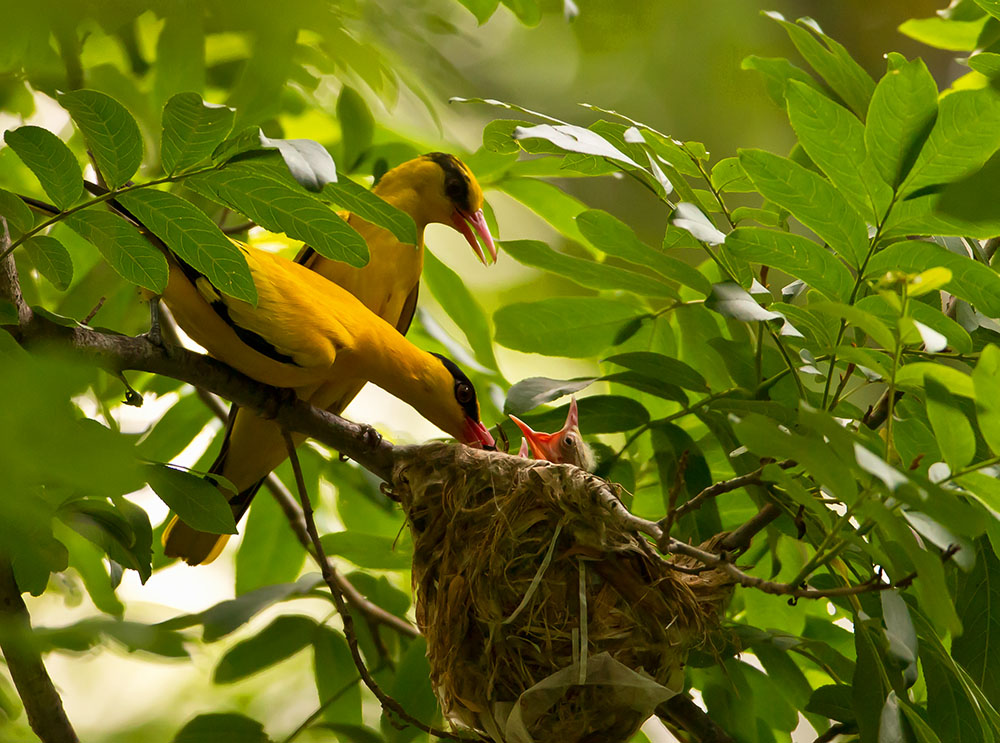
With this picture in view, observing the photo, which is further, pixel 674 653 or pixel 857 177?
pixel 674 653

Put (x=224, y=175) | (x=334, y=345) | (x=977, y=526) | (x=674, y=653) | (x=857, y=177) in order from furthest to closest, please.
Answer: (x=334, y=345), (x=674, y=653), (x=857, y=177), (x=224, y=175), (x=977, y=526)

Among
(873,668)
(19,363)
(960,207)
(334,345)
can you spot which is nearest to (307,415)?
(334,345)

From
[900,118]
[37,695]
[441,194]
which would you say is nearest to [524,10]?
[441,194]

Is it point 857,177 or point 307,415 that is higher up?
point 857,177

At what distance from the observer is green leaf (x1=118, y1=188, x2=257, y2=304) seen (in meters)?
1.33

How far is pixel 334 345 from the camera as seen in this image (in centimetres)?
235

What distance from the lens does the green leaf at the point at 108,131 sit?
1.15 m

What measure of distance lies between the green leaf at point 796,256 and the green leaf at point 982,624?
545 mm

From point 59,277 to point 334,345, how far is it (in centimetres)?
91

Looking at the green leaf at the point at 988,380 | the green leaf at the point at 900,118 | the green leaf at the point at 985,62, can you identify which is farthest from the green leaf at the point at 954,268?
the green leaf at the point at 988,380

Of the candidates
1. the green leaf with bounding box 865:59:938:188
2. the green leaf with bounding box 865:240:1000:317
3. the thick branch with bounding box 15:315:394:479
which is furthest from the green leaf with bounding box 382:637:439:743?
the green leaf with bounding box 865:59:938:188

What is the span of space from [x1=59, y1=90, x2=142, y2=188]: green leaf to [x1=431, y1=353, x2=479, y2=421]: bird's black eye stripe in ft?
4.82

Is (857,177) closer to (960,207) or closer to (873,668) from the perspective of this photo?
(873,668)

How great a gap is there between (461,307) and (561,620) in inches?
41.9
